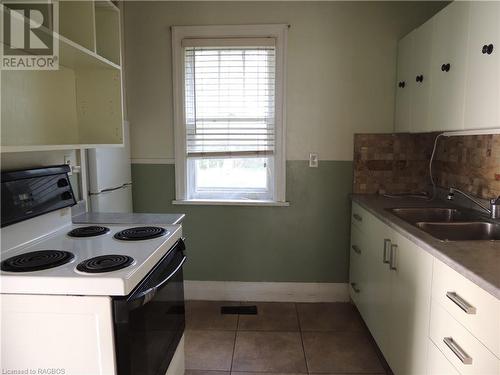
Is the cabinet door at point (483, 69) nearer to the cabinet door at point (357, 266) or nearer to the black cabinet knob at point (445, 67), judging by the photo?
the black cabinet knob at point (445, 67)

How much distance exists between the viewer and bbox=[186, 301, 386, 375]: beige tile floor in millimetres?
2117

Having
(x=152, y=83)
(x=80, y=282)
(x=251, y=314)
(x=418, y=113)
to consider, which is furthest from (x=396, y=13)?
(x=80, y=282)

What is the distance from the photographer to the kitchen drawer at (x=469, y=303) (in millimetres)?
1102

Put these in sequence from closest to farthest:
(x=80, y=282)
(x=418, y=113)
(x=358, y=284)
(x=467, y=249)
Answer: (x=80, y=282), (x=467, y=249), (x=418, y=113), (x=358, y=284)

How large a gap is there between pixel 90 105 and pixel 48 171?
515 mm

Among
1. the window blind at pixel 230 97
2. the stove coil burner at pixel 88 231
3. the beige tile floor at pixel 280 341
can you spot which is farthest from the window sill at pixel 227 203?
the stove coil burner at pixel 88 231

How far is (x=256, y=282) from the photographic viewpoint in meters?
2.93

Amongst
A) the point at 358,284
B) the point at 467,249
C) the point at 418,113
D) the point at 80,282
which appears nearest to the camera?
the point at 80,282

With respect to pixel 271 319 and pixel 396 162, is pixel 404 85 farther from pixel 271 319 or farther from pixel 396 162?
pixel 271 319

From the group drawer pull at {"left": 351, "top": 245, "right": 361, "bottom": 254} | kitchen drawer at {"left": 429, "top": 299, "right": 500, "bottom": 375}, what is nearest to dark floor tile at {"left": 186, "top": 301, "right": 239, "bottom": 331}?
drawer pull at {"left": 351, "top": 245, "right": 361, "bottom": 254}

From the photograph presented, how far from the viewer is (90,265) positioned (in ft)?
4.11

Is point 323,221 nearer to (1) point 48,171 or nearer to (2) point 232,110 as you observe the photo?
(2) point 232,110

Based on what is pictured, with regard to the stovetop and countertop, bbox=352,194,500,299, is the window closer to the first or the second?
countertop, bbox=352,194,500,299

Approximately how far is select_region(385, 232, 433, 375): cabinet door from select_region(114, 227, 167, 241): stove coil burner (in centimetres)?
115
